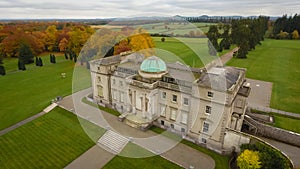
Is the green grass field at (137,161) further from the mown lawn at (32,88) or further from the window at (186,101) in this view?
the mown lawn at (32,88)

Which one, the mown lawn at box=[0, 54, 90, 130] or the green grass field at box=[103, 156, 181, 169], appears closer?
the green grass field at box=[103, 156, 181, 169]

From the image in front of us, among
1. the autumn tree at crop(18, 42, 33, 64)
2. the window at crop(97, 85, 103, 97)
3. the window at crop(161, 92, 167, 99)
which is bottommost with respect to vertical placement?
the window at crop(97, 85, 103, 97)

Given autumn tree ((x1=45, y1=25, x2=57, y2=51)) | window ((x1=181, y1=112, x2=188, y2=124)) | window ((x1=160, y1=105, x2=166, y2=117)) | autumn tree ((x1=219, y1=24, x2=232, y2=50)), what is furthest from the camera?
autumn tree ((x1=219, y1=24, x2=232, y2=50))

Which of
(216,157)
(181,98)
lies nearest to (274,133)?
(216,157)

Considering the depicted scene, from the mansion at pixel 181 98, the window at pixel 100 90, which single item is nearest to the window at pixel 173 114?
the mansion at pixel 181 98

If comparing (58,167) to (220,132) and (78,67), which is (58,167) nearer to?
(220,132)

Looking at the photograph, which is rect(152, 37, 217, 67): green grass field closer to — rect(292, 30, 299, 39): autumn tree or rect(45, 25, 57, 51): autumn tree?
rect(45, 25, 57, 51): autumn tree

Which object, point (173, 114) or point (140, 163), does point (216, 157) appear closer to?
point (173, 114)

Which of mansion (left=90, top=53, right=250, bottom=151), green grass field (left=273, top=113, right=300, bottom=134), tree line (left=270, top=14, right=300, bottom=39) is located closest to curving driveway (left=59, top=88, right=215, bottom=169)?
mansion (left=90, top=53, right=250, bottom=151)
